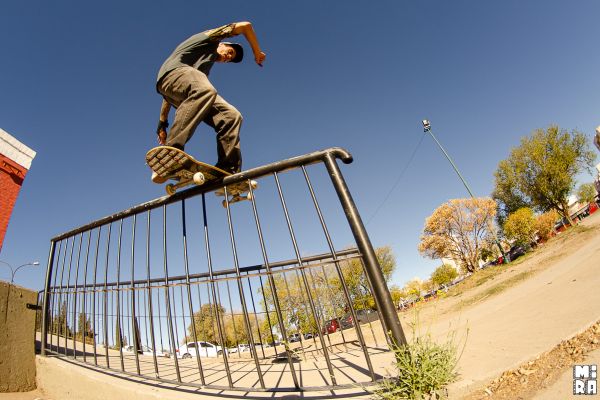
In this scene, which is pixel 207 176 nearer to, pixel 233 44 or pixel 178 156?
pixel 178 156

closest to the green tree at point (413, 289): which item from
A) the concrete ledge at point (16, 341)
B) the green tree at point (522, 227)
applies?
the concrete ledge at point (16, 341)

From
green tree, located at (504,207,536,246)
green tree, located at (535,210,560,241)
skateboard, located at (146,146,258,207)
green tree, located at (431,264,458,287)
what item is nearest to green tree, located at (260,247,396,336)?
skateboard, located at (146,146,258,207)

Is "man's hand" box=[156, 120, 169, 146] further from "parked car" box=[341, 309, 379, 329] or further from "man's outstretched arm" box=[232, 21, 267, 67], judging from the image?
"parked car" box=[341, 309, 379, 329]

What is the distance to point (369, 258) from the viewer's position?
1.61m

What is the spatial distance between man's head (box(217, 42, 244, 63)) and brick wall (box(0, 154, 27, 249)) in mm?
9585

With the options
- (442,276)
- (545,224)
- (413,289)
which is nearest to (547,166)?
(545,224)

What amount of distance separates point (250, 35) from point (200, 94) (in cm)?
113

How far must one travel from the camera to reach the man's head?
11.2ft

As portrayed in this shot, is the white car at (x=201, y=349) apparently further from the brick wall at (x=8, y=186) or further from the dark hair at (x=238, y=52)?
the brick wall at (x=8, y=186)

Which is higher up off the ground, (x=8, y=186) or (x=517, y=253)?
(x=8, y=186)

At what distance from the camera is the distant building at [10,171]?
813 centimetres

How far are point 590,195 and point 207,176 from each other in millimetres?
74128

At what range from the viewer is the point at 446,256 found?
132 feet

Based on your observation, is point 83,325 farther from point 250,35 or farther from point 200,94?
point 250,35
